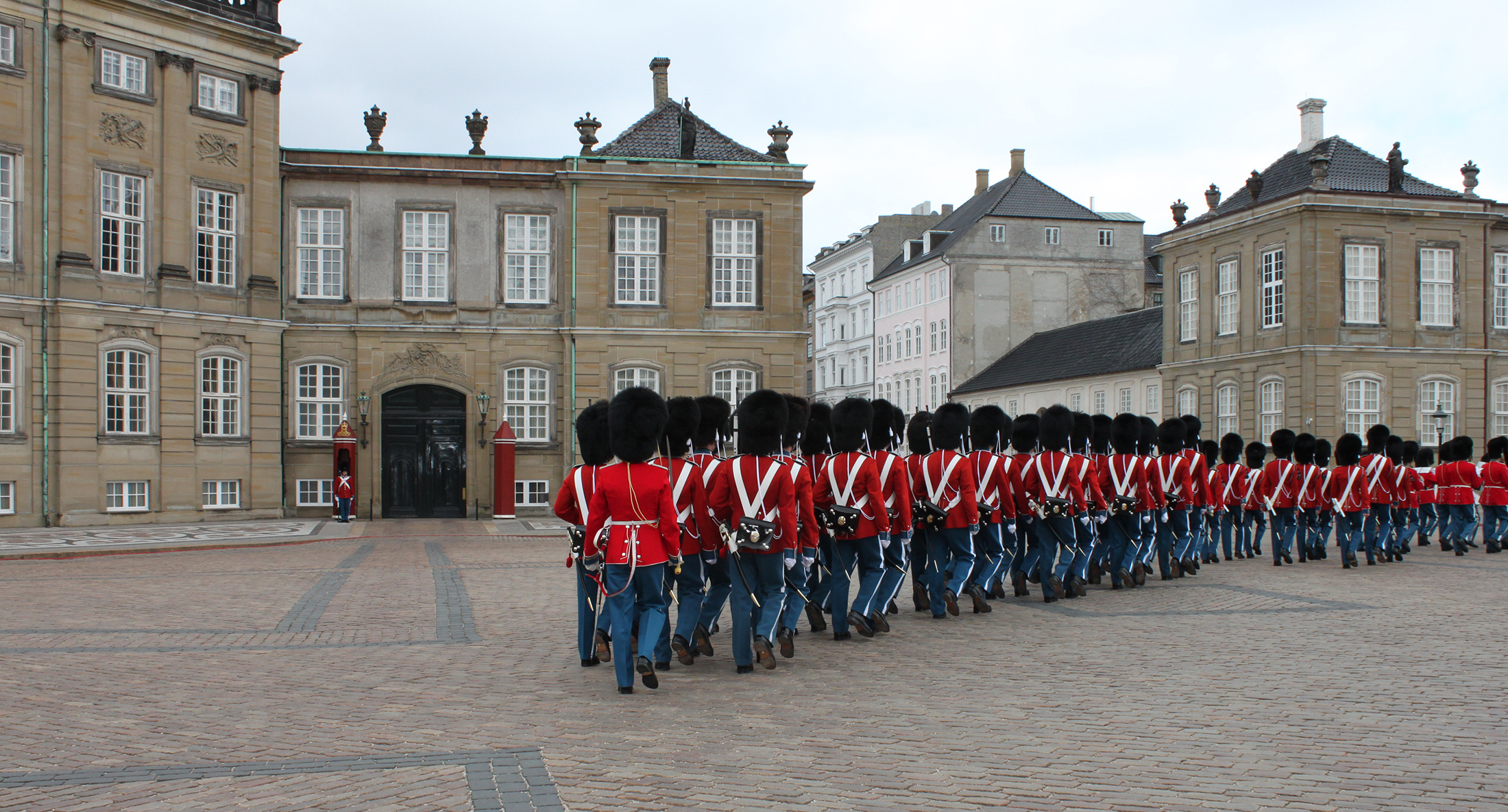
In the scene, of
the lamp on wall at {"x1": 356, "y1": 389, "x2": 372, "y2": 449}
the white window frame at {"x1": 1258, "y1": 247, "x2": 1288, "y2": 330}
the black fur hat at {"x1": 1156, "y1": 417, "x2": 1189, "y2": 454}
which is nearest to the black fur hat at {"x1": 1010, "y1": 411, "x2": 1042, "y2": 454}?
the black fur hat at {"x1": 1156, "y1": 417, "x2": 1189, "y2": 454}

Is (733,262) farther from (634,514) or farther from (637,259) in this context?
(634,514)

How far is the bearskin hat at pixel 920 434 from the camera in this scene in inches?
512

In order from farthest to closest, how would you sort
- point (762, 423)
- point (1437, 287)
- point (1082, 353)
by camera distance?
point (1082, 353) < point (1437, 287) < point (762, 423)

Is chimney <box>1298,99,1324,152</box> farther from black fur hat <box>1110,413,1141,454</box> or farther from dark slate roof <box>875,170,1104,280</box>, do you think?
black fur hat <box>1110,413,1141,454</box>

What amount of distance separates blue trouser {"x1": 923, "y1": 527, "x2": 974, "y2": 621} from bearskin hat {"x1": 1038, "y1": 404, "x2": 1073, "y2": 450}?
7.03 ft

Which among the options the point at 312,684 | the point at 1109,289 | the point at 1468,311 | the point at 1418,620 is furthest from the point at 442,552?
the point at 1109,289

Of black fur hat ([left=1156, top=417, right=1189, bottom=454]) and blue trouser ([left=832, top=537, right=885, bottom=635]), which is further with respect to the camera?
black fur hat ([left=1156, top=417, right=1189, bottom=454])

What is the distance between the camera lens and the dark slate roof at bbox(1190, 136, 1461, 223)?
3709 cm

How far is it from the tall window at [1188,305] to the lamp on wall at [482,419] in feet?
71.4

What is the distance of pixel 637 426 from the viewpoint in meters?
8.62

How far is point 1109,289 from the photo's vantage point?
59.3m

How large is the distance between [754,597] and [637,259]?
74.1 ft

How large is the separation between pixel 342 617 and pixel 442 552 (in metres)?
8.47

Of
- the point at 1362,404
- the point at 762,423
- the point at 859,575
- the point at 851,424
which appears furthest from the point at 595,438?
the point at 1362,404
